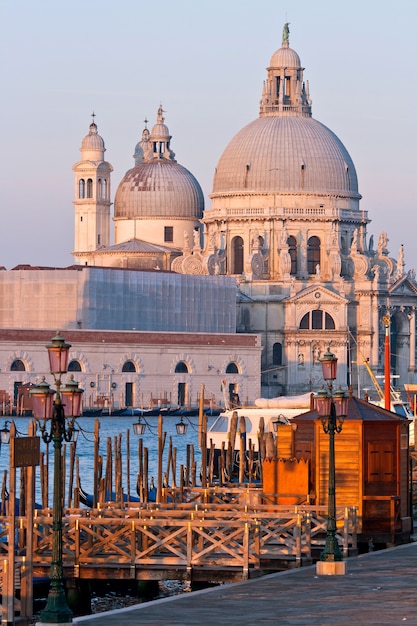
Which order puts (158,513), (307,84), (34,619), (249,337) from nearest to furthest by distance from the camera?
(34,619) → (158,513) → (249,337) → (307,84)

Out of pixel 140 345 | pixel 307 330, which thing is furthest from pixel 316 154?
pixel 140 345

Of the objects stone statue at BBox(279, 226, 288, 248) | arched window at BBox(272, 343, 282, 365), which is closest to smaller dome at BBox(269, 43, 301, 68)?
stone statue at BBox(279, 226, 288, 248)

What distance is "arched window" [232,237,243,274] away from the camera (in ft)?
389

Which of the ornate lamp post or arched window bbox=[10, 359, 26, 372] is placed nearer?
the ornate lamp post

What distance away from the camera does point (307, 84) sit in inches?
4840

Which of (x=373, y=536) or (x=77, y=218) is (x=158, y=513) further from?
(x=77, y=218)

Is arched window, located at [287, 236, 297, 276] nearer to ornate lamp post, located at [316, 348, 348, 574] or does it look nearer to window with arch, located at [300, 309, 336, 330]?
window with arch, located at [300, 309, 336, 330]

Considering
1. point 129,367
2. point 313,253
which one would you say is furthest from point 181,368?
point 313,253

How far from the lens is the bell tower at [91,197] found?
126750 millimetres

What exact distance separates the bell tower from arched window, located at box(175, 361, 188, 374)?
73.0 feet

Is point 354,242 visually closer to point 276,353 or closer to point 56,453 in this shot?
point 276,353

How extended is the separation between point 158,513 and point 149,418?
70.8m

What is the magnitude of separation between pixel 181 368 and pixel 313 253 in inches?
679

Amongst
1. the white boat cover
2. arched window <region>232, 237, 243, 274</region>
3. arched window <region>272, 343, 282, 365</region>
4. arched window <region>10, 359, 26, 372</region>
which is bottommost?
the white boat cover
